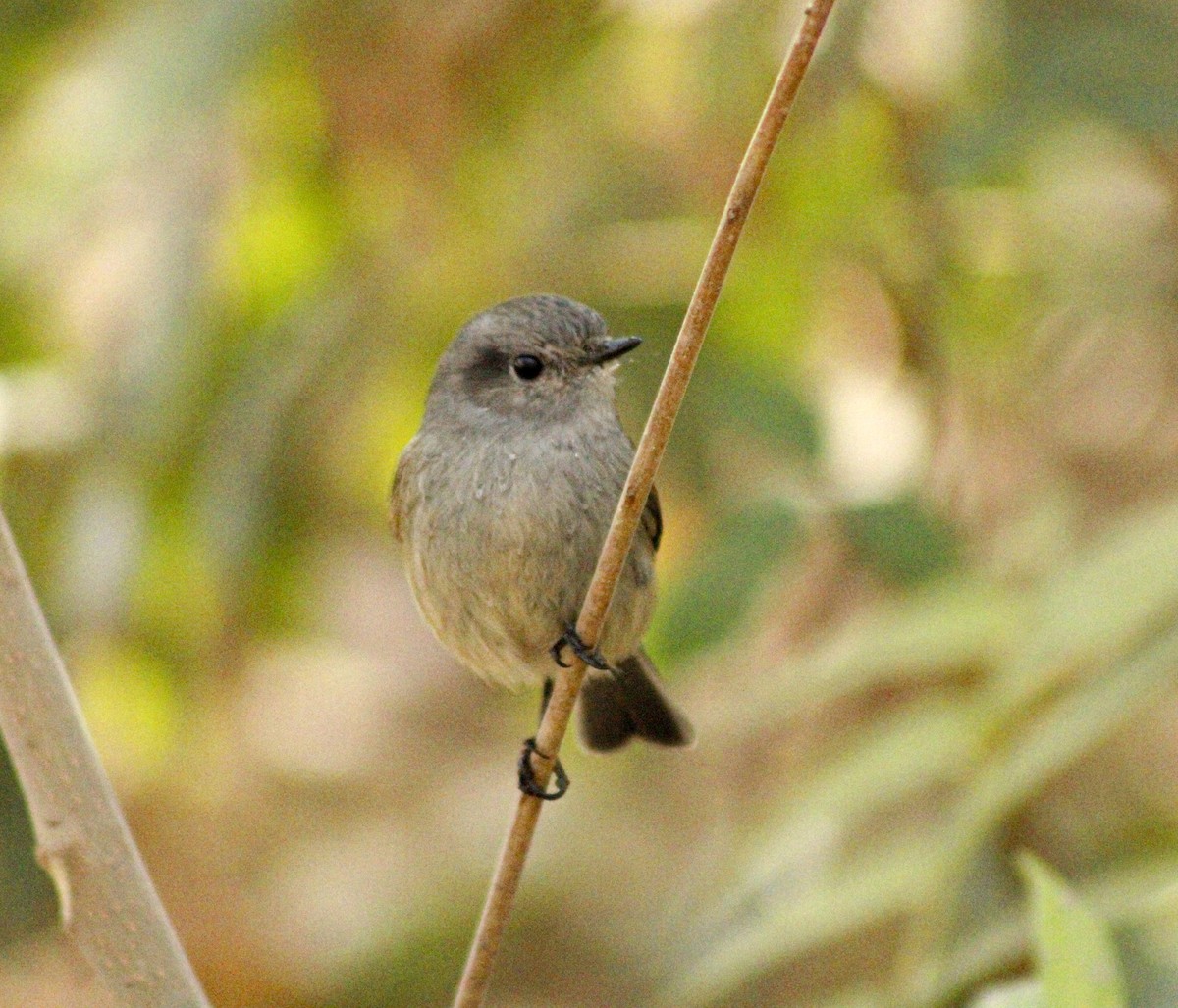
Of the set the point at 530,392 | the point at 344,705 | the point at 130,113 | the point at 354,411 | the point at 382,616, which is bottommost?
the point at 530,392

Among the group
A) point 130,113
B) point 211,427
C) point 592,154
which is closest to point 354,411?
point 211,427

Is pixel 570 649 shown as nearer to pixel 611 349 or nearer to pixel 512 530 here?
pixel 512 530

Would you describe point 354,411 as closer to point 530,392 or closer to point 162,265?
point 162,265

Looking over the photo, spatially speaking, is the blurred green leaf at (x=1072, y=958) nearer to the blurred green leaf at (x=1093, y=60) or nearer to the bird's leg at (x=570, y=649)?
the bird's leg at (x=570, y=649)

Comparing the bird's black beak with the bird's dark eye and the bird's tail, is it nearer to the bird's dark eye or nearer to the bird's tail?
the bird's dark eye

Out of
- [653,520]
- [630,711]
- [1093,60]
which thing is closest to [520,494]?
[653,520]

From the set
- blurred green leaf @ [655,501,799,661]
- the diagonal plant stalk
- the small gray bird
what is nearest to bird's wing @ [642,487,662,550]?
the small gray bird

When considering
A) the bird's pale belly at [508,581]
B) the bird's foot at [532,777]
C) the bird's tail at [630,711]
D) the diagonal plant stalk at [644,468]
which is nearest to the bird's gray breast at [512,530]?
the bird's pale belly at [508,581]
